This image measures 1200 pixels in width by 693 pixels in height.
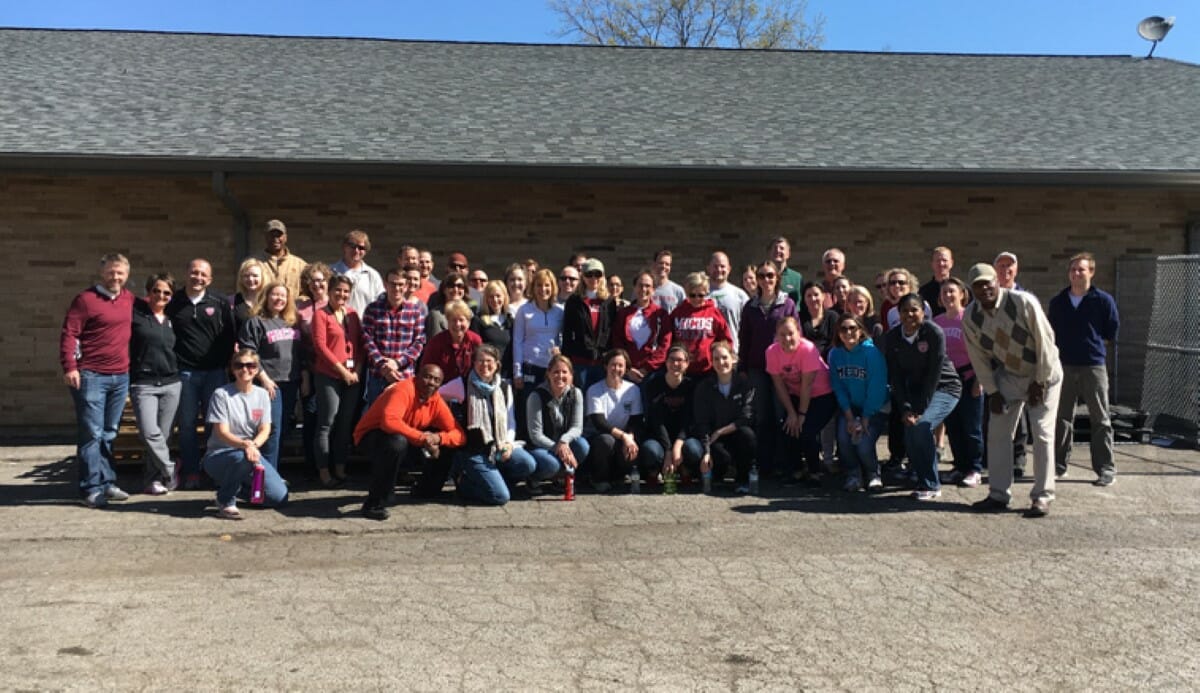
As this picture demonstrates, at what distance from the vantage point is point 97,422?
7340mm

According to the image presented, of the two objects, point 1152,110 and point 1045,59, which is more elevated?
point 1045,59

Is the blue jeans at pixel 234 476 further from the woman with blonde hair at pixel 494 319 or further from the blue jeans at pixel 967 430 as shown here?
the blue jeans at pixel 967 430

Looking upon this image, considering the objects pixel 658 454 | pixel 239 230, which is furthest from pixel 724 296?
pixel 239 230

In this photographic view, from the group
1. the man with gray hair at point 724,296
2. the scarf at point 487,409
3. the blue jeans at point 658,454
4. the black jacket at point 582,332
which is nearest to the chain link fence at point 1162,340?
the man with gray hair at point 724,296

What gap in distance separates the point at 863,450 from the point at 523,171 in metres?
4.49

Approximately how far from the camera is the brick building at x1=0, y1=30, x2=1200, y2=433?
1034 cm

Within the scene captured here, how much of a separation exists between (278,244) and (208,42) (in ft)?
23.5

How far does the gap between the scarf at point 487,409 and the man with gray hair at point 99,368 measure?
8.44 ft

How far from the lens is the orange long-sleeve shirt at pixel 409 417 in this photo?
705 cm

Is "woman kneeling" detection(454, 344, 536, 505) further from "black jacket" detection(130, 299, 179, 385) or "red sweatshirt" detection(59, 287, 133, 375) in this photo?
"red sweatshirt" detection(59, 287, 133, 375)

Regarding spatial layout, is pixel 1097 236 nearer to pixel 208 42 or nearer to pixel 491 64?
pixel 491 64

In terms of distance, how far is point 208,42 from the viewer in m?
14.2

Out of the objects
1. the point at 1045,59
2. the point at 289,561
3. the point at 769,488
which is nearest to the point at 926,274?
the point at 769,488

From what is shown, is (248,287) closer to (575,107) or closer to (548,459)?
(548,459)
